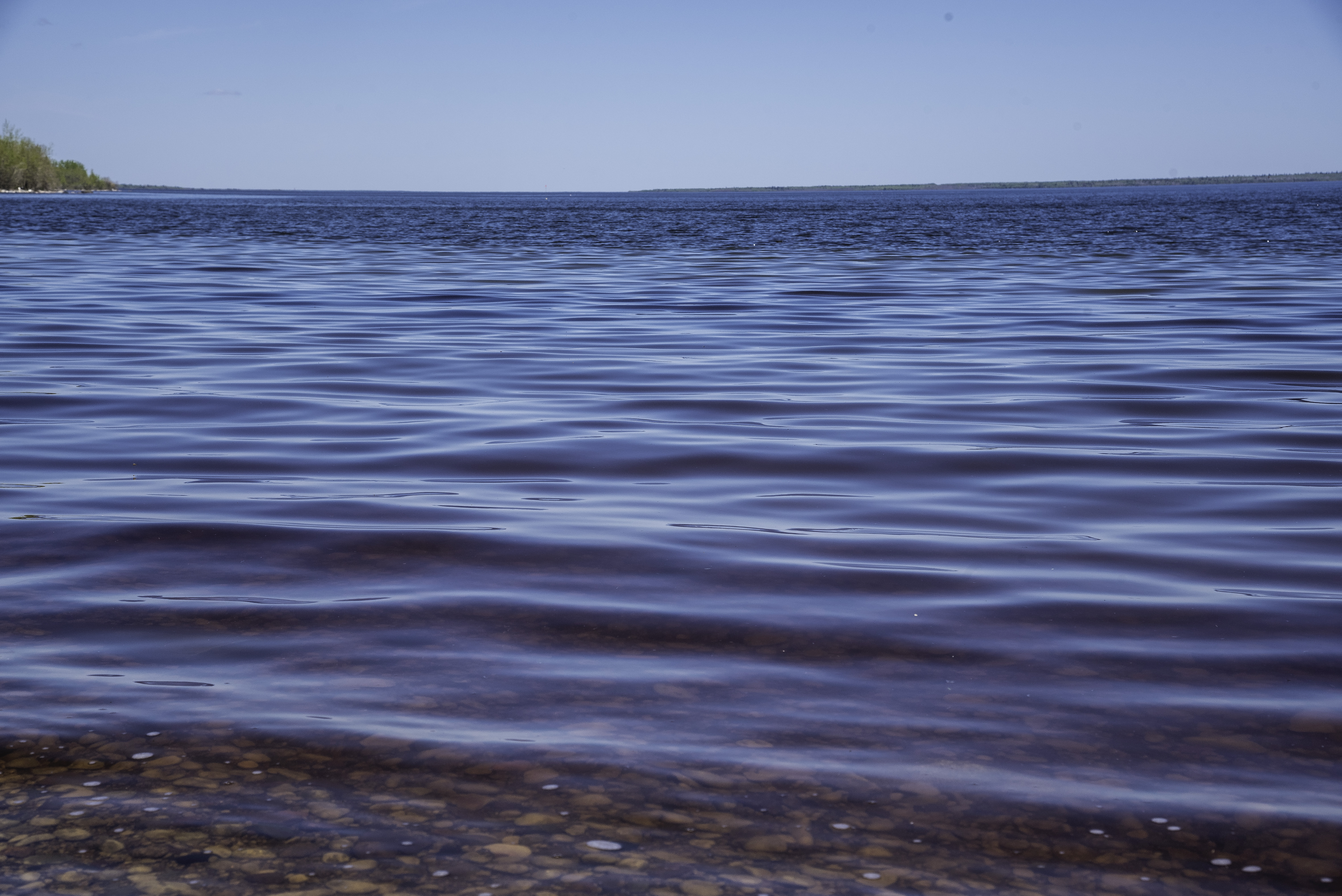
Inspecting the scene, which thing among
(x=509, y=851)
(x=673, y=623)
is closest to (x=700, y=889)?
(x=509, y=851)

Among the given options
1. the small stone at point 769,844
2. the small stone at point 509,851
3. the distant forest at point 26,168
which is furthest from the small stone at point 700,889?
the distant forest at point 26,168

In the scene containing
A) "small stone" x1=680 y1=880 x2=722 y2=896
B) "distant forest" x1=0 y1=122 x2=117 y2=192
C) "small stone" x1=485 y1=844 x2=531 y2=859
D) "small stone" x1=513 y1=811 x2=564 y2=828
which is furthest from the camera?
"distant forest" x1=0 y1=122 x2=117 y2=192

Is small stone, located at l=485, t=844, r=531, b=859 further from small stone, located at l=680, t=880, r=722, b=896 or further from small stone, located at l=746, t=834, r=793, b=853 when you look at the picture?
small stone, located at l=746, t=834, r=793, b=853

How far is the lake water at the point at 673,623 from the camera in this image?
2801mm

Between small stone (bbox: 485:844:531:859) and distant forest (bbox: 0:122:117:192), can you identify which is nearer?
small stone (bbox: 485:844:531:859)

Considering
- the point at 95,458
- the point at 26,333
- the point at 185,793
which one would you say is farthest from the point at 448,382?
the point at 185,793

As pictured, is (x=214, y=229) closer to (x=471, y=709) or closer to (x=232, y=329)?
(x=232, y=329)

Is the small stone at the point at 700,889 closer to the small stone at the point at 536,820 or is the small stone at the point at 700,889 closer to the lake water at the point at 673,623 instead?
the lake water at the point at 673,623

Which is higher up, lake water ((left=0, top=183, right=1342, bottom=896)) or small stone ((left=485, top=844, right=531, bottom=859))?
lake water ((left=0, top=183, right=1342, bottom=896))

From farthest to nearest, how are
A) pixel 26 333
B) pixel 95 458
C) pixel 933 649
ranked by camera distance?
pixel 26 333
pixel 95 458
pixel 933 649

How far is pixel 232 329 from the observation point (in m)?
14.0

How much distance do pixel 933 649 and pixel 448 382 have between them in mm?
6889

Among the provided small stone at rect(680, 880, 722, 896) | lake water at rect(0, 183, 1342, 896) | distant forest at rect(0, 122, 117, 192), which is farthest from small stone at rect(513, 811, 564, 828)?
distant forest at rect(0, 122, 117, 192)

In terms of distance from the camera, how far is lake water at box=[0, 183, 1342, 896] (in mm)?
2801
